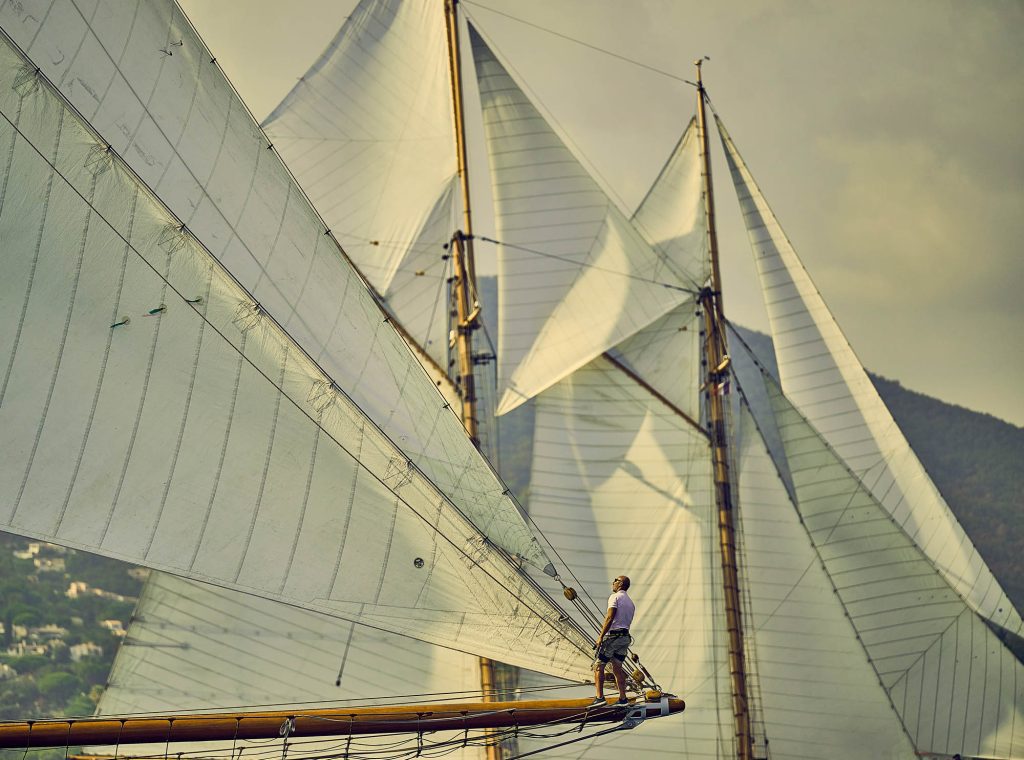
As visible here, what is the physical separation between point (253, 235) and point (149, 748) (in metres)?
10.3

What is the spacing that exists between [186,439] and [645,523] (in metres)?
14.9

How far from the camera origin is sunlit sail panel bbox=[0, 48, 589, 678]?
13.9 m

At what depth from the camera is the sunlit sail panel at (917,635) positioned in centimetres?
2478

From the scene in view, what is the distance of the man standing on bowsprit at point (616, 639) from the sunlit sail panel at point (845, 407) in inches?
495

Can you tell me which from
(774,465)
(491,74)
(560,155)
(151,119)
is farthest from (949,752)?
(151,119)

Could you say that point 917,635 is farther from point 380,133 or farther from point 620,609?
point 380,133

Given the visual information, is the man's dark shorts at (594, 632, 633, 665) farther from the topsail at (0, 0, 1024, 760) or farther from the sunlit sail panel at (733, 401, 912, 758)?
the sunlit sail panel at (733, 401, 912, 758)

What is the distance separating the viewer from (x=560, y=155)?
2736 cm

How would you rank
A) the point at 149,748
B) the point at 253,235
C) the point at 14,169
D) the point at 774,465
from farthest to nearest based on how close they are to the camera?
the point at 774,465 < the point at 149,748 < the point at 253,235 < the point at 14,169

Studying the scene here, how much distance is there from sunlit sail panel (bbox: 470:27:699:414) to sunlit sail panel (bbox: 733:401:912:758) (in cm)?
394

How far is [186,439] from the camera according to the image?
14492mm

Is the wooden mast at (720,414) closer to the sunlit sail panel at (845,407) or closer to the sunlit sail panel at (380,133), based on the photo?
the sunlit sail panel at (845,407)

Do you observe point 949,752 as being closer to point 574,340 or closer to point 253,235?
point 574,340

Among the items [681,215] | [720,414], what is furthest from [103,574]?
[681,215]
